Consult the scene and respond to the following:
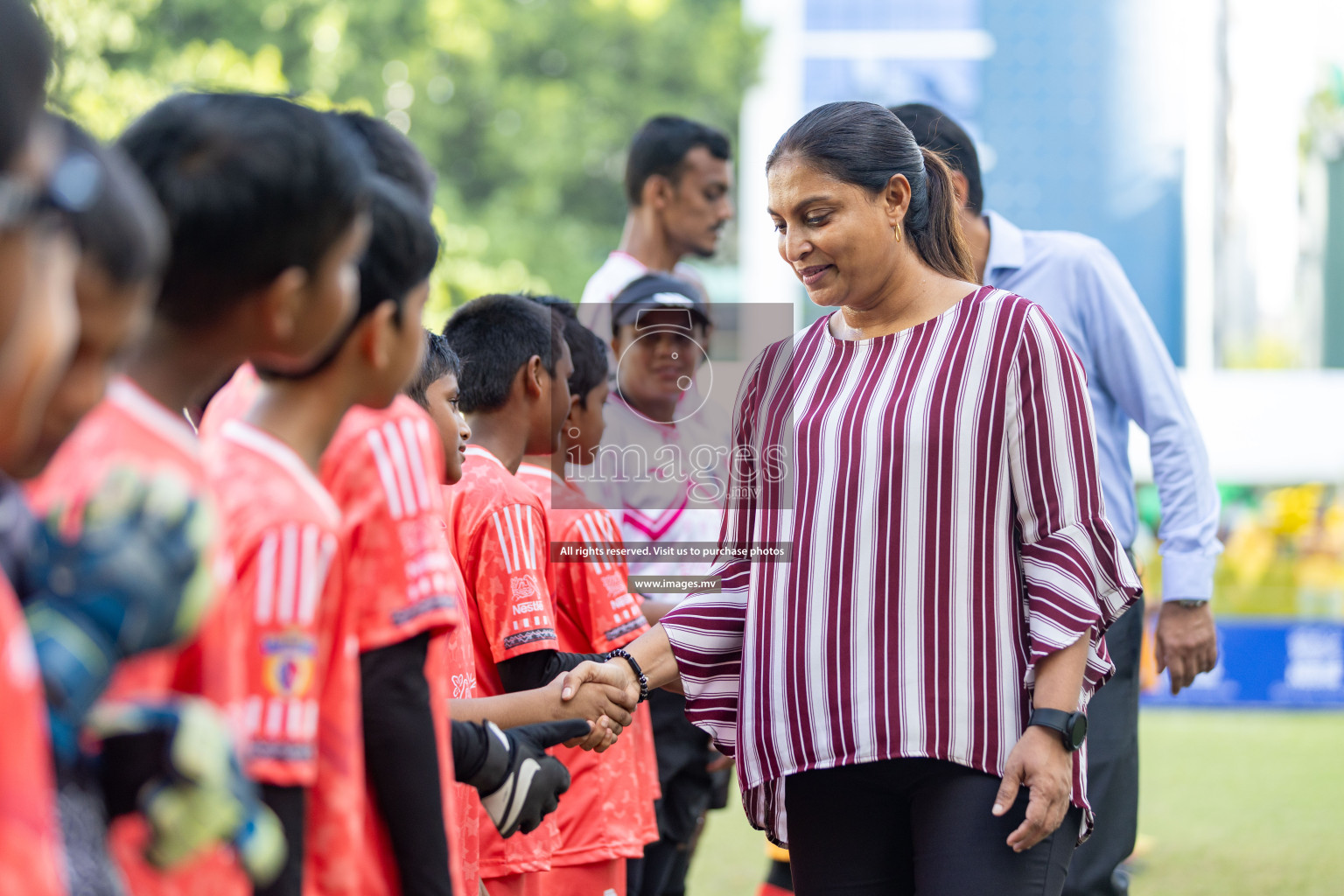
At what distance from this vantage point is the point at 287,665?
1.41 metres

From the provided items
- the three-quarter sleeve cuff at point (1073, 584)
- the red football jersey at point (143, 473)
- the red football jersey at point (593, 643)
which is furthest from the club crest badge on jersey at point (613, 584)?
the red football jersey at point (143, 473)

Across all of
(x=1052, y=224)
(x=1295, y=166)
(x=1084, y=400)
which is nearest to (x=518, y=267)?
(x=1052, y=224)

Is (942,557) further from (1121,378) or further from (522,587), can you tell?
(1121,378)

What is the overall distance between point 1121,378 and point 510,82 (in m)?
17.2

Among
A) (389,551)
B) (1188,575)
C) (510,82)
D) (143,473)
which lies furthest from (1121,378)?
(510,82)

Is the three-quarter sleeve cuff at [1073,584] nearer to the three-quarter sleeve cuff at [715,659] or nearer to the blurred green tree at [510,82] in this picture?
the three-quarter sleeve cuff at [715,659]

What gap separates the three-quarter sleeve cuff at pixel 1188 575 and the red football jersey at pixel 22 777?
3103mm

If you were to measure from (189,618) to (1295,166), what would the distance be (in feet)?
63.6

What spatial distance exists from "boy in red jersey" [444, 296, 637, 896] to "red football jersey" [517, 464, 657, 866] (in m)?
0.12

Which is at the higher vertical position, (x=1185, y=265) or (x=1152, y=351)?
(x=1185, y=265)

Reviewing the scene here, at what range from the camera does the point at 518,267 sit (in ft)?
60.6

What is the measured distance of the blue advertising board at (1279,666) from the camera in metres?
10.9

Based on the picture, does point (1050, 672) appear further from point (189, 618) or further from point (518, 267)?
point (518, 267)

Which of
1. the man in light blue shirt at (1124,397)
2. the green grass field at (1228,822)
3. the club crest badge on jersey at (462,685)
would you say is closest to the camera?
the club crest badge on jersey at (462,685)
